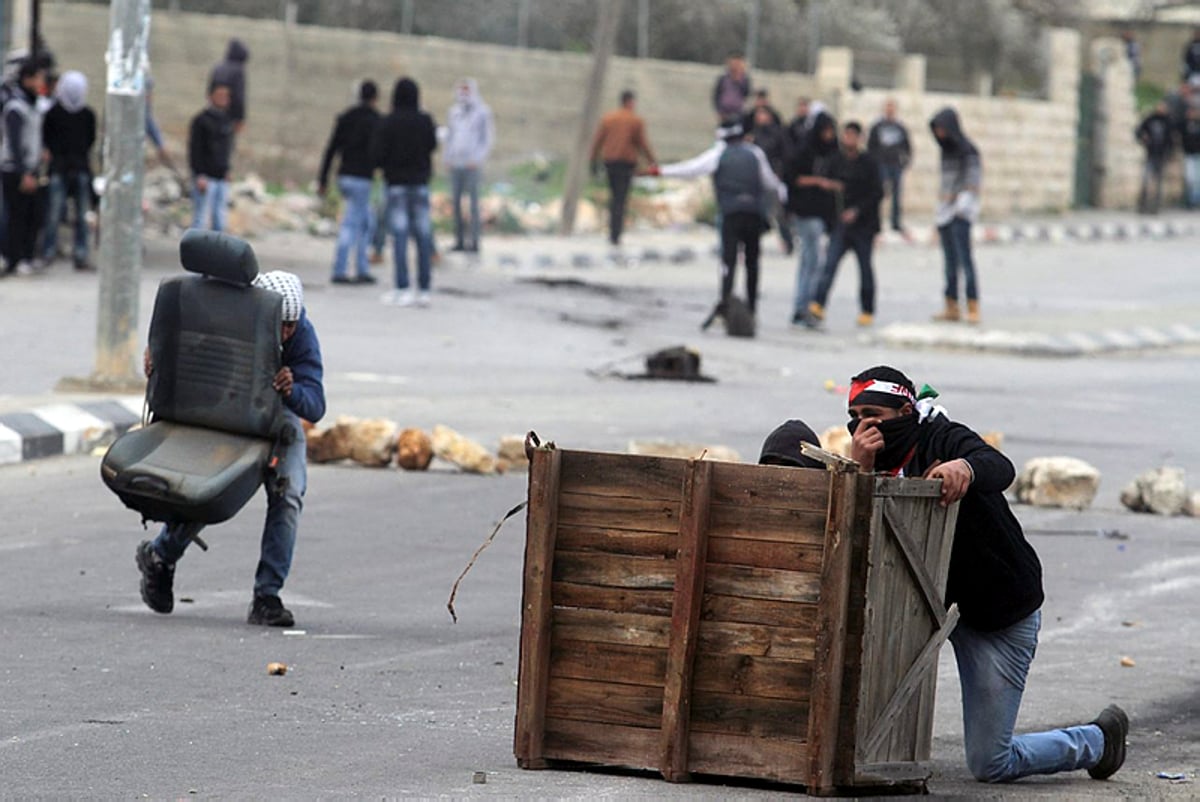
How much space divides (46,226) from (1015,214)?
20824mm

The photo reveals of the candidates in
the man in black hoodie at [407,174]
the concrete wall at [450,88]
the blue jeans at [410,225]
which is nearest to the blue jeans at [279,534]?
the blue jeans at [410,225]

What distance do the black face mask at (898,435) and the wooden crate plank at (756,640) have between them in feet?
2.23

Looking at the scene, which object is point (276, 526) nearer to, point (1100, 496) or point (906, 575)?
point (906, 575)

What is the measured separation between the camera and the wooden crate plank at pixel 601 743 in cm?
582

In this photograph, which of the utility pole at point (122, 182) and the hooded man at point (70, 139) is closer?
the utility pole at point (122, 182)

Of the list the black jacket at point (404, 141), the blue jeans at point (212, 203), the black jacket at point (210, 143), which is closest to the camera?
the black jacket at point (404, 141)

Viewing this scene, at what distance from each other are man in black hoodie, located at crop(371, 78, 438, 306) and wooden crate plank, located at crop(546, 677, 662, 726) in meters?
14.6

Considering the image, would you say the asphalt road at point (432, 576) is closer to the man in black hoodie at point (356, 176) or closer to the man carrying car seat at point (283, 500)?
the man carrying car seat at point (283, 500)

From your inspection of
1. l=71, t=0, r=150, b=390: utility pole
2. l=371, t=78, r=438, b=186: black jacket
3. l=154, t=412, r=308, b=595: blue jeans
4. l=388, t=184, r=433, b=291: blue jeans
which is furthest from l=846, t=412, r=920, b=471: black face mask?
l=371, t=78, r=438, b=186: black jacket

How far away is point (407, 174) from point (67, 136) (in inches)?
131

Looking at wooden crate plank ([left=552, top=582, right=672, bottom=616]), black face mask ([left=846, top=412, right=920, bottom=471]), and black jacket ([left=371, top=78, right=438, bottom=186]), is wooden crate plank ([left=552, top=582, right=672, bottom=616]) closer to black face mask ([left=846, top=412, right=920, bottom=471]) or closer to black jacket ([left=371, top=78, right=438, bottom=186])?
black face mask ([left=846, top=412, right=920, bottom=471])

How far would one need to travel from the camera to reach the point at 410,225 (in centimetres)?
2059

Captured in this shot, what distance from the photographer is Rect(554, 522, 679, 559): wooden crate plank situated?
573 cm

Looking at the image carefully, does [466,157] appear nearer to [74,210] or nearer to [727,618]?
[74,210]
